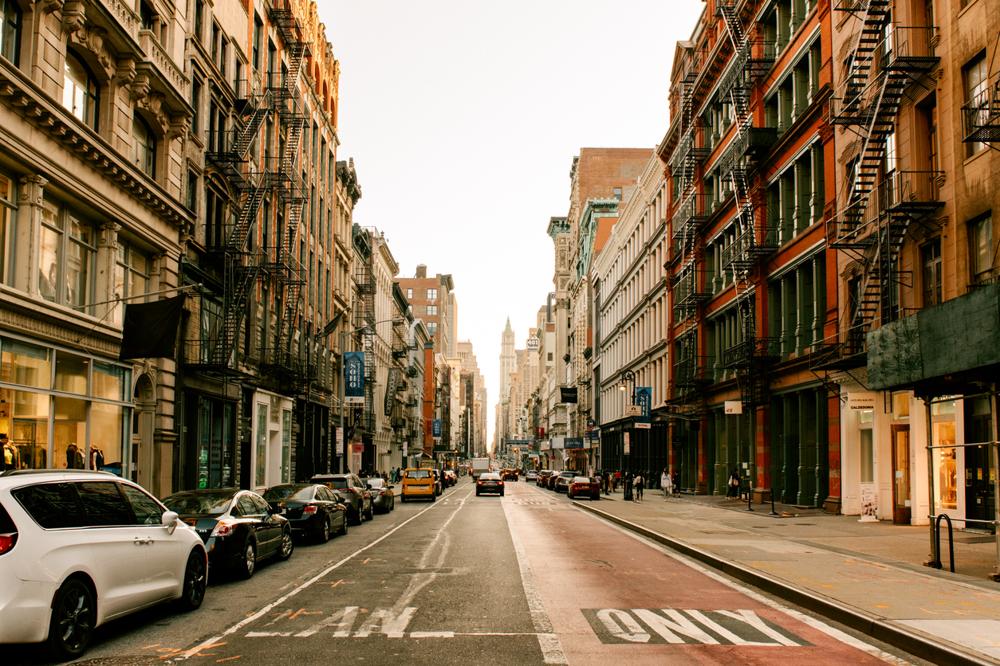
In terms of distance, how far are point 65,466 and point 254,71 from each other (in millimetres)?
22836

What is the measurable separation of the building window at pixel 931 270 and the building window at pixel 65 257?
68.6 feet

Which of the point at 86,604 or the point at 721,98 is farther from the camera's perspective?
the point at 721,98

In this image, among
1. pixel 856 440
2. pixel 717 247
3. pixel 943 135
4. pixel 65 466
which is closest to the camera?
pixel 65 466

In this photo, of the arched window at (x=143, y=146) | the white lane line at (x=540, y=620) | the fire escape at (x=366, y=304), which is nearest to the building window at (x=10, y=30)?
the arched window at (x=143, y=146)

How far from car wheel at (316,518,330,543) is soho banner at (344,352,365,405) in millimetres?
28667

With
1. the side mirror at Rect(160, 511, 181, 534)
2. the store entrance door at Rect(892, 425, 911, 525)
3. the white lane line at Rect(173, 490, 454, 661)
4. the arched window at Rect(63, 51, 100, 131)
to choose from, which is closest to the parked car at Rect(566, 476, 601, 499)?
the store entrance door at Rect(892, 425, 911, 525)

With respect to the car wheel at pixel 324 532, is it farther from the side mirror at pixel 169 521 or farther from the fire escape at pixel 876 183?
the fire escape at pixel 876 183

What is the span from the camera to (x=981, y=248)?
21391 millimetres

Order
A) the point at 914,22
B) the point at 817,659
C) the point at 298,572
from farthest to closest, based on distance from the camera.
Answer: the point at 914,22
the point at 298,572
the point at 817,659

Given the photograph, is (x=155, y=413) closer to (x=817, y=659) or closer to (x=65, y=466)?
(x=65, y=466)

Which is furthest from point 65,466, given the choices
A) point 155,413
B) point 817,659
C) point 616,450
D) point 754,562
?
point 616,450

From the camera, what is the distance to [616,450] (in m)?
81.0

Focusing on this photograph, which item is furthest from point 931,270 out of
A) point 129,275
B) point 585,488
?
point 585,488

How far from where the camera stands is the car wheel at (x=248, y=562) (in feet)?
50.1
